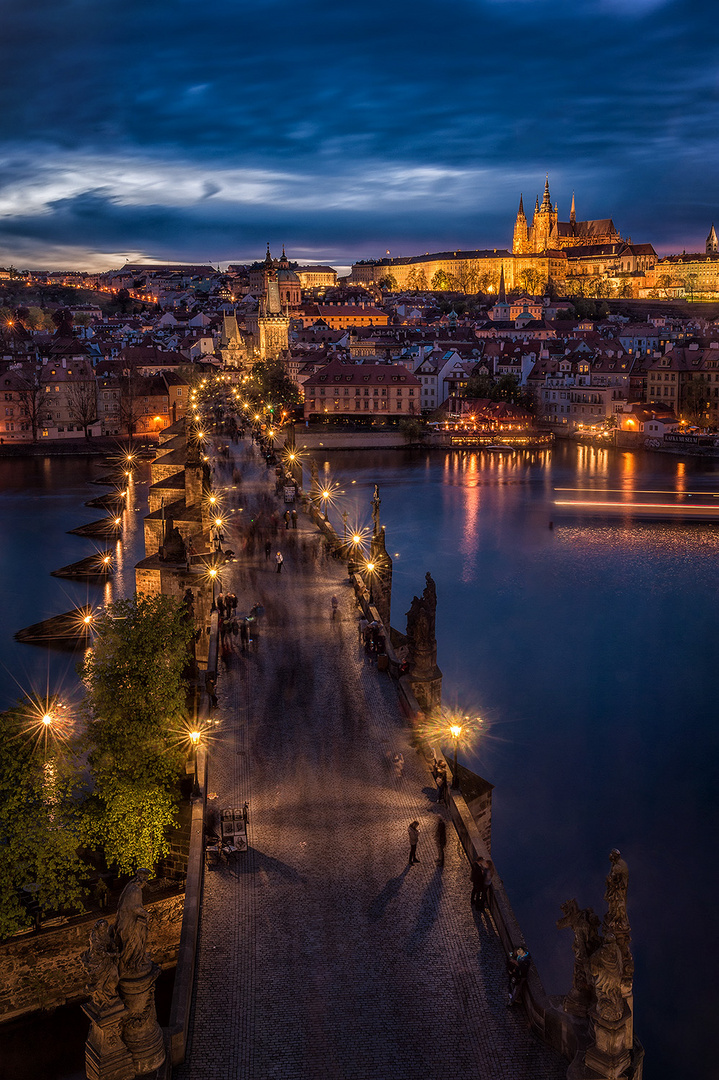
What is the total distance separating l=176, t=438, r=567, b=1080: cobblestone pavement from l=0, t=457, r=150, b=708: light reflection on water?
8.78 meters

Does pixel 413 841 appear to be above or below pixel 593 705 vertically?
above

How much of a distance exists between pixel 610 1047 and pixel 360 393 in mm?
53931

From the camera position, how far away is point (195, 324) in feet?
341

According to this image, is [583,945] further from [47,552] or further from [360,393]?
[360,393]

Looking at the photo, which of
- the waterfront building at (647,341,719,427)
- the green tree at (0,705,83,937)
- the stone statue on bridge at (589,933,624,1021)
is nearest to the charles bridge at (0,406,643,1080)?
the stone statue on bridge at (589,933,624,1021)

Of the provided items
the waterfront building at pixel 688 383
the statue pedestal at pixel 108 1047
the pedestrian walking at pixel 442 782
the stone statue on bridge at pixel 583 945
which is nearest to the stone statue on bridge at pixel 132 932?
the statue pedestal at pixel 108 1047

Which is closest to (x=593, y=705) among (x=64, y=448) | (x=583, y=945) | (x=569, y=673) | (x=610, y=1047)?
(x=569, y=673)

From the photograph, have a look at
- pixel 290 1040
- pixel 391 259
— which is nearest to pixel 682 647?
pixel 290 1040

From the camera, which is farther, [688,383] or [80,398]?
[688,383]

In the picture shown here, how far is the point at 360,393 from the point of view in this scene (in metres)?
58.2

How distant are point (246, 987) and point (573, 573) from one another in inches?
920

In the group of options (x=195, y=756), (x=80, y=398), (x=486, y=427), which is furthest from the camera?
(x=486, y=427)

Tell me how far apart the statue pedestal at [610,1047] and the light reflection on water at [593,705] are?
500 cm

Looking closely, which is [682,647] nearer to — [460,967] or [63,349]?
[460,967]
